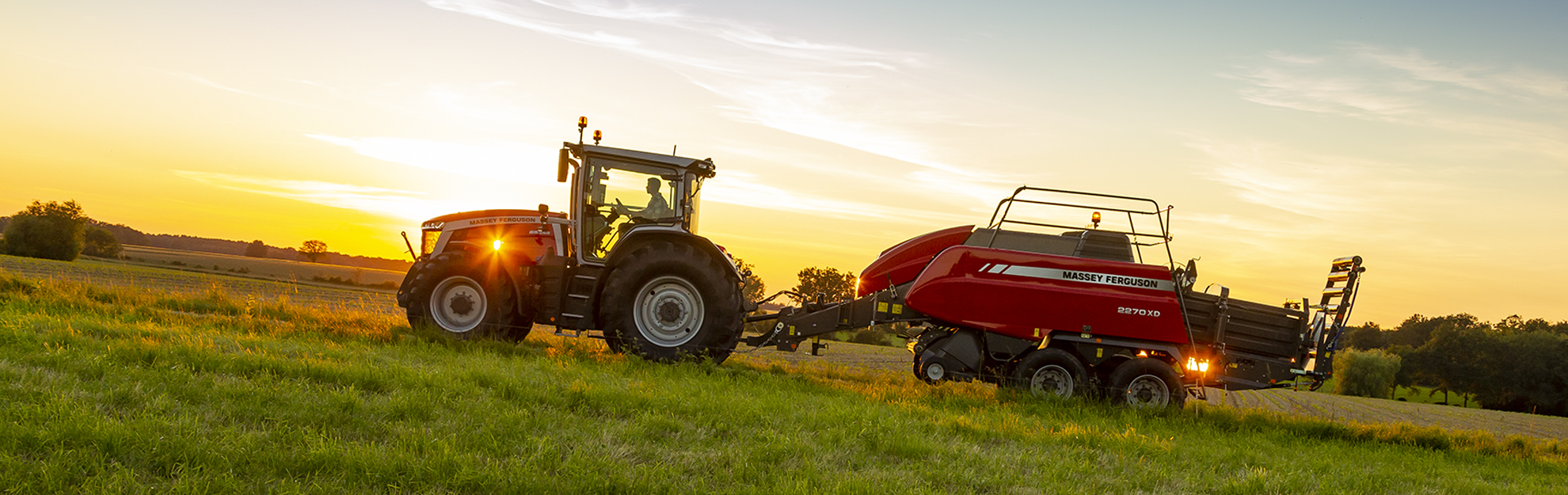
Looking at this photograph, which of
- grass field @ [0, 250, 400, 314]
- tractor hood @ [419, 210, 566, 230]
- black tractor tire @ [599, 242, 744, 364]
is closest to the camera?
black tractor tire @ [599, 242, 744, 364]

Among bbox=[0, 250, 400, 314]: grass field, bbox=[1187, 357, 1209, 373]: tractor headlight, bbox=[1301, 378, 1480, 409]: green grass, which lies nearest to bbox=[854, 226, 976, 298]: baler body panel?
bbox=[1187, 357, 1209, 373]: tractor headlight

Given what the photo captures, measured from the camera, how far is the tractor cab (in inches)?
410

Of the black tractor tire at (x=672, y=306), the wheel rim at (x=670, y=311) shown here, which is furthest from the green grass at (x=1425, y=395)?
the wheel rim at (x=670, y=311)

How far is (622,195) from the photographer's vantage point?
34.8 feet

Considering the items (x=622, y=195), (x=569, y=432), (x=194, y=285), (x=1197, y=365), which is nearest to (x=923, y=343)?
(x=1197, y=365)

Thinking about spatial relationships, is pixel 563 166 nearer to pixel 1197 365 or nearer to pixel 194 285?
pixel 1197 365

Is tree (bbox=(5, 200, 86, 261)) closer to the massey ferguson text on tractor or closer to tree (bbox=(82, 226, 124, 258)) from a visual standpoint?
tree (bbox=(82, 226, 124, 258))

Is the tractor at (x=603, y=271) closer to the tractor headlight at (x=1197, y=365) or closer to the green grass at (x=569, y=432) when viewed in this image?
the green grass at (x=569, y=432)

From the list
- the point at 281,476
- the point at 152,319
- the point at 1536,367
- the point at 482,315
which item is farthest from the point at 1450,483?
the point at 1536,367

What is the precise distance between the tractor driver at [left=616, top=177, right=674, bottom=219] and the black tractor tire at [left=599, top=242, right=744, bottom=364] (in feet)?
1.90

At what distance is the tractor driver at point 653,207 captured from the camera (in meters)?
10.6

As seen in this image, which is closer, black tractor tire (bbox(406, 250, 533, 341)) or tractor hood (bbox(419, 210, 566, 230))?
black tractor tire (bbox(406, 250, 533, 341))

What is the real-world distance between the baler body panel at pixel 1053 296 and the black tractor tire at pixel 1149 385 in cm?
34

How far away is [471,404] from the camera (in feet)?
19.7
